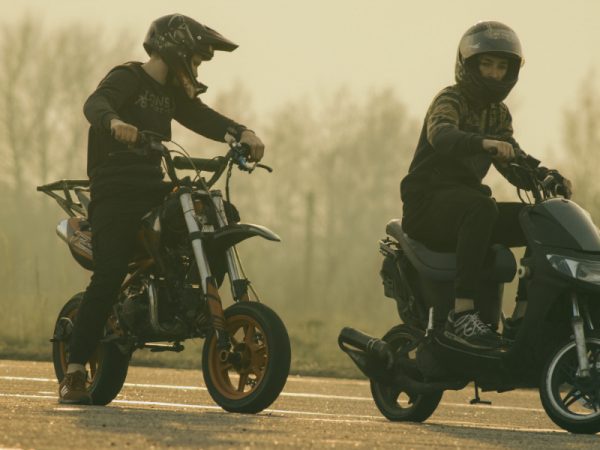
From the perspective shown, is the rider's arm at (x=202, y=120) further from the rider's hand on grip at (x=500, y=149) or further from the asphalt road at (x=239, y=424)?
the rider's hand on grip at (x=500, y=149)

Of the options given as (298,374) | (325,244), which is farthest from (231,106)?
(298,374)

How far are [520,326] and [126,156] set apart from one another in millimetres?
2497

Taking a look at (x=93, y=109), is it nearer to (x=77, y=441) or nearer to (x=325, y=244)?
(x=77, y=441)

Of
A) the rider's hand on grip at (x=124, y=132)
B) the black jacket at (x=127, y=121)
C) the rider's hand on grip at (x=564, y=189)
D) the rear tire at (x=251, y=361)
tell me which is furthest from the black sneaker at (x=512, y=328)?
the rider's hand on grip at (x=124, y=132)

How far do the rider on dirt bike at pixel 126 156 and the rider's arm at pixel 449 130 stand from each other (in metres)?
1.15

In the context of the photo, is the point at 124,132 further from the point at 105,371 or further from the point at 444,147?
the point at 444,147

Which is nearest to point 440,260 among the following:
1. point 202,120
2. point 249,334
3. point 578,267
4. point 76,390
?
point 578,267

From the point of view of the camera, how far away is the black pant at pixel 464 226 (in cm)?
823

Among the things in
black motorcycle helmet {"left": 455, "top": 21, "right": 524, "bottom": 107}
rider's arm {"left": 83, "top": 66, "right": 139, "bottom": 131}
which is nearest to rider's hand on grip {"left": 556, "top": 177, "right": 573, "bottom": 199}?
black motorcycle helmet {"left": 455, "top": 21, "right": 524, "bottom": 107}

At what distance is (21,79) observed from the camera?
193 ft

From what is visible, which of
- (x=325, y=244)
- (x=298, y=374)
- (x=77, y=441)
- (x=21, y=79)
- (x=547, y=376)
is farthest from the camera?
(x=325, y=244)

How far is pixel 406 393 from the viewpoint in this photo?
8836 mm

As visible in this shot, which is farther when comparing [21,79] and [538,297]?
[21,79]

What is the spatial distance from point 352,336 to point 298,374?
5.66m
